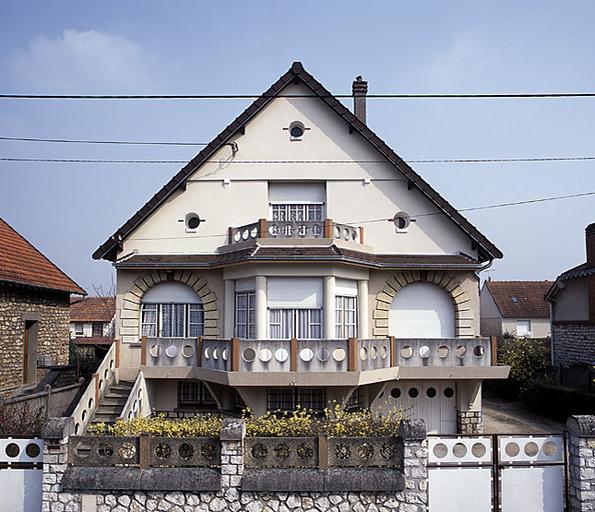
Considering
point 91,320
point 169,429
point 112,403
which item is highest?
point 91,320

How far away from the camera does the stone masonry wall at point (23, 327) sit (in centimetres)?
1806

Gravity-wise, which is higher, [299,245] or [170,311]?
[299,245]

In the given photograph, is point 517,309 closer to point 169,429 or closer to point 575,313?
point 575,313

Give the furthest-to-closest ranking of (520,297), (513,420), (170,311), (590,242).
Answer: (520,297) < (590,242) < (513,420) < (170,311)

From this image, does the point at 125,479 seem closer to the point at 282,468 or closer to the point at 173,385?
the point at 282,468

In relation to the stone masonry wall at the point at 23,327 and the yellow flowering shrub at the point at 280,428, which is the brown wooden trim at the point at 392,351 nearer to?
the yellow flowering shrub at the point at 280,428

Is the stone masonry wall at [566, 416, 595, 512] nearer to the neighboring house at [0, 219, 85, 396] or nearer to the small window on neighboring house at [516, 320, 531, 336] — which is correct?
the neighboring house at [0, 219, 85, 396]

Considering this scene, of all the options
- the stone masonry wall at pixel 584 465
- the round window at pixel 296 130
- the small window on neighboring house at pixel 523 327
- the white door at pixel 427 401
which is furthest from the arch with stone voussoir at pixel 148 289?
the small window on neighboring house at pixel 523 327

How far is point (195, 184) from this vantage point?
1738 cm

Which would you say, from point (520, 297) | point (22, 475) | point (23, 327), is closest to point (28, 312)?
point (23, 327)

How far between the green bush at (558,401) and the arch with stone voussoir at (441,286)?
6.54m

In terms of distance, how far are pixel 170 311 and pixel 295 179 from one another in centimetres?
503

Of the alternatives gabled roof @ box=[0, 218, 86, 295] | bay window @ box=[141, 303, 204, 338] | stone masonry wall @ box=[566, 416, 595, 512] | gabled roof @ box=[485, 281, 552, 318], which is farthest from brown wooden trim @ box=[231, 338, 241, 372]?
gabled roof @ box=[485, 281, 552, 318]

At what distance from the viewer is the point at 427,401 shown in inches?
669
